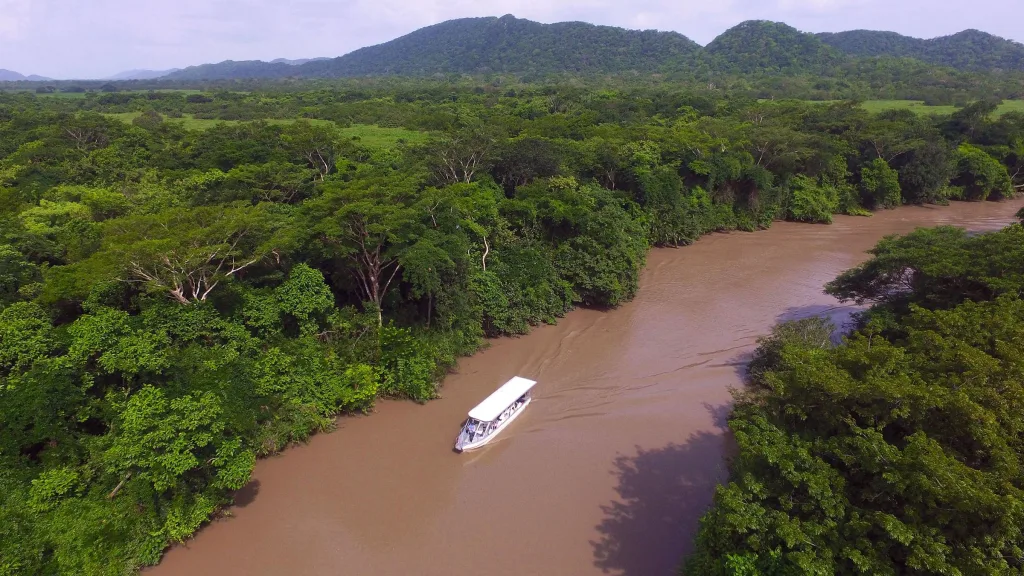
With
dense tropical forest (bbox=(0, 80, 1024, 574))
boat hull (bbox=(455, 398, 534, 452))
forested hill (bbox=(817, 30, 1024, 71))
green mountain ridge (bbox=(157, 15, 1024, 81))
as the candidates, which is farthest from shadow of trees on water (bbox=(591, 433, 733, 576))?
forested hill (bbox=(817, 30, 1024, 71))

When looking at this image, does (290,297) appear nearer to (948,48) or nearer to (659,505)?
(659,505)

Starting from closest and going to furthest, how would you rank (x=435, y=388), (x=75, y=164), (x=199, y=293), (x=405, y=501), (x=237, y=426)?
(x=237, y=426) < (x=405, y=501) < (x=199, y=293) < (x=435, y=388) < (x=75, y=164)

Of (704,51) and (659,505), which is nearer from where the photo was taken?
(659,505)

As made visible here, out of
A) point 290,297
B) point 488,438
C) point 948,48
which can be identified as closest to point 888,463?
point 488,438

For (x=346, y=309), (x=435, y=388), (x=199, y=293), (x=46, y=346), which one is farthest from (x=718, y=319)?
(x=46, y=346)

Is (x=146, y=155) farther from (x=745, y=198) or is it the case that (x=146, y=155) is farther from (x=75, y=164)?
(x=745, y=198)

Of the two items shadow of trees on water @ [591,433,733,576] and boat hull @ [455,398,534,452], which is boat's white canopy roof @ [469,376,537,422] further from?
shadow of trees on water @ [591,433,733,576]

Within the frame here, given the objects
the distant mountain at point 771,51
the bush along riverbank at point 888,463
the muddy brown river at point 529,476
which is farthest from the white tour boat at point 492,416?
the distant mountain at point 771,51
